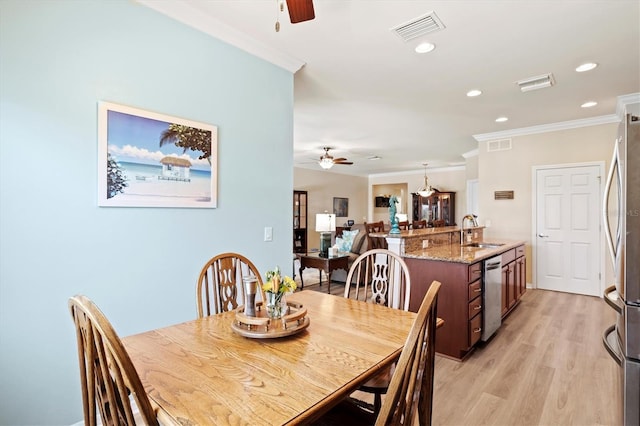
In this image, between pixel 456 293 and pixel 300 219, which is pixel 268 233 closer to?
pixel 456 293

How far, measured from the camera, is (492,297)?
321cm

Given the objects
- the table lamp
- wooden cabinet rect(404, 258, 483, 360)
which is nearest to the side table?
the table lamp

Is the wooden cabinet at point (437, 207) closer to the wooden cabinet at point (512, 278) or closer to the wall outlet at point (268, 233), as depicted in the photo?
the wooden cabinet at point (512, 278)

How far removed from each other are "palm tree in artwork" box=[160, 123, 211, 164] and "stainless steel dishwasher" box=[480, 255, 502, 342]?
8.76 feet

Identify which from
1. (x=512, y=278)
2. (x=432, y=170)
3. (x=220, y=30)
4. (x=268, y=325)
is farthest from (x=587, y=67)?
(x=432, y=170)

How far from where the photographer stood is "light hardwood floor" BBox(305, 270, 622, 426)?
6.75 ft

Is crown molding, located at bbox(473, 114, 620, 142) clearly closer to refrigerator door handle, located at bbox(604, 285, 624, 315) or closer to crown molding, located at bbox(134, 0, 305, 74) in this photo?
refrigerator door handle, located at bbox(604, 285, 624, 315)

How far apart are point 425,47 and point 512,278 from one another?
2917 mm

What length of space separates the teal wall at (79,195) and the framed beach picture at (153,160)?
0.19 feet

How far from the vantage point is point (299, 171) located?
30.6 ft

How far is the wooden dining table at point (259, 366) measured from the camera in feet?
2.77

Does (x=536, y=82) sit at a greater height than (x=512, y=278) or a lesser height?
greater

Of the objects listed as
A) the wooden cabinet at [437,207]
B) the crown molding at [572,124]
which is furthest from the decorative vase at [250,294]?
the wooden cabinet at [437,207]

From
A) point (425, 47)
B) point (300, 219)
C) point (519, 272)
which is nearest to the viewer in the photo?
point (425, 47)
